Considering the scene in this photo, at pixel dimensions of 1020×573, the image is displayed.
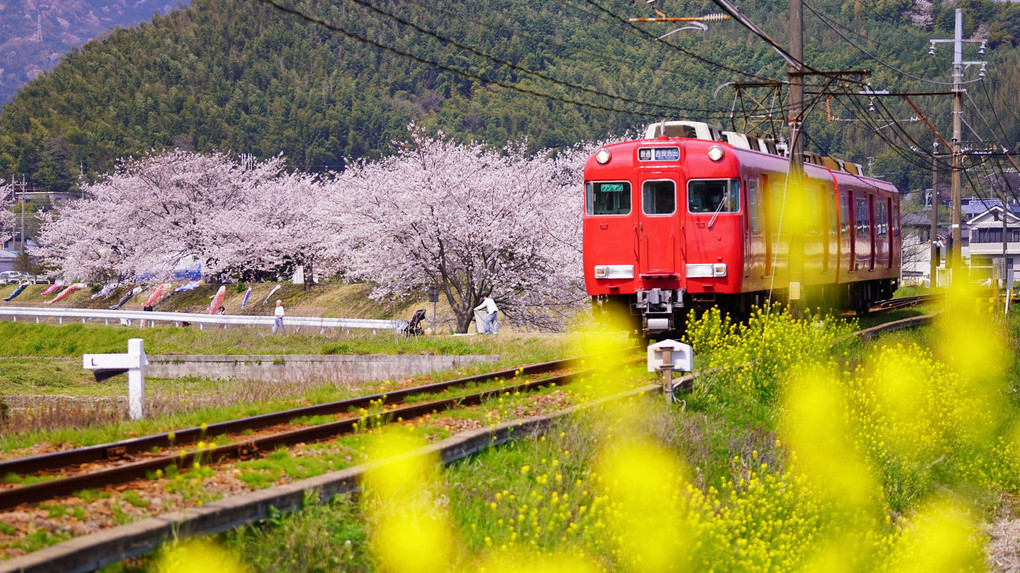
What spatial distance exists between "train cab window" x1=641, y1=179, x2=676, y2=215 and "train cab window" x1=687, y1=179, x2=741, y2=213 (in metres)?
0.30

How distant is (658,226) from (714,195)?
3.23 feet

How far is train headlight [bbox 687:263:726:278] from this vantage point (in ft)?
56.3

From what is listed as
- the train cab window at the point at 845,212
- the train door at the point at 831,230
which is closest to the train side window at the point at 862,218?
the train cab window at the point at 845,212

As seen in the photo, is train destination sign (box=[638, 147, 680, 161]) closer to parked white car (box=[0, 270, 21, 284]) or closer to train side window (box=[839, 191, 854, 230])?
train side window (box=[839, 191, 854, 230])

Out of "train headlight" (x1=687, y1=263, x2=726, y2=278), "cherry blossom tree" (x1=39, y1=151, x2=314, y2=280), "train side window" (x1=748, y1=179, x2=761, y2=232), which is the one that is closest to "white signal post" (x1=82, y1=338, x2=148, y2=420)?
"train headlight" (x1=687, y1=263, x2=726, y2=278)

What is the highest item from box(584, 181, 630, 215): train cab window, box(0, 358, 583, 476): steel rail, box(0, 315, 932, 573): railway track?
box(584, 181, 630, 215): train cab window

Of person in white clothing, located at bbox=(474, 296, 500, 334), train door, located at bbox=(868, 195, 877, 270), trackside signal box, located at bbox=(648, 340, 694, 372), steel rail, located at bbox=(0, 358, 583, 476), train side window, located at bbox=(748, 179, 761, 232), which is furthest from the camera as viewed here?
person in white clothing, located at bbox=(474, 296, 500, 334)

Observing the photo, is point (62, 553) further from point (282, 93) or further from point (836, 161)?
point (282, 93)

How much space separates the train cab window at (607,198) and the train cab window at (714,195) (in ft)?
3.29

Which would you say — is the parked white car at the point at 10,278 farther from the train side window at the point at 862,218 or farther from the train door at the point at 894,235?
the train side window at the point at 862,218

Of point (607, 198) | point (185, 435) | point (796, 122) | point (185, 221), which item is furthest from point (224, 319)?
point (185, 435)

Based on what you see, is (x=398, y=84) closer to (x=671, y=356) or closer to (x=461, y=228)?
(x=461, y=228)

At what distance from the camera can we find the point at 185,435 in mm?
9328

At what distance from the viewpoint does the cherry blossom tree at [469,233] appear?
1262 inches
